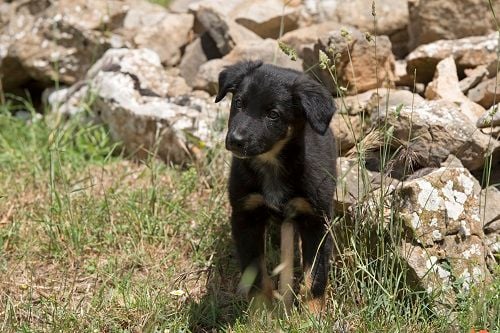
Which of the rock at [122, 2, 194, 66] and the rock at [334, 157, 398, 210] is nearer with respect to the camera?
the rock at [334, 157, 398, 210]

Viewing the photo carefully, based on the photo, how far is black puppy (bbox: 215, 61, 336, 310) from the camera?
172 inches

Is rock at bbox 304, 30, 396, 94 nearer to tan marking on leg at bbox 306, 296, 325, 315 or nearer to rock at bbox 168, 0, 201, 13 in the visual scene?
tan marking on leg at bbox 306, 296, 325, 315

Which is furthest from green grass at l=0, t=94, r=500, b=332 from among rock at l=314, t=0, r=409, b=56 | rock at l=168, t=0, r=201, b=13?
rock at l=168, t=0, r=201, b=13

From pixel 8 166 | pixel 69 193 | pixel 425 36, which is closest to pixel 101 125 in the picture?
pixel 8 166

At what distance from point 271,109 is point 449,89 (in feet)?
7.01

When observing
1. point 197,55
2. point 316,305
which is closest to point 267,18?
point 197,55

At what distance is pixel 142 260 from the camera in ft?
16.8

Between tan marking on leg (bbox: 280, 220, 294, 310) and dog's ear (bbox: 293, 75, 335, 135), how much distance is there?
73cm

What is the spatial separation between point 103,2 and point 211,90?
1.83 m

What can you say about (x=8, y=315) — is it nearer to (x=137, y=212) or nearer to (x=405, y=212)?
(x=137, y=212)

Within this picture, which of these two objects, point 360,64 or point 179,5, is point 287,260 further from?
point 179,5

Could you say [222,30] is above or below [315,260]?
above

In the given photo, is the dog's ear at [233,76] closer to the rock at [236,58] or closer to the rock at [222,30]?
the rock at [236,58]

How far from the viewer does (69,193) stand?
5527mm
